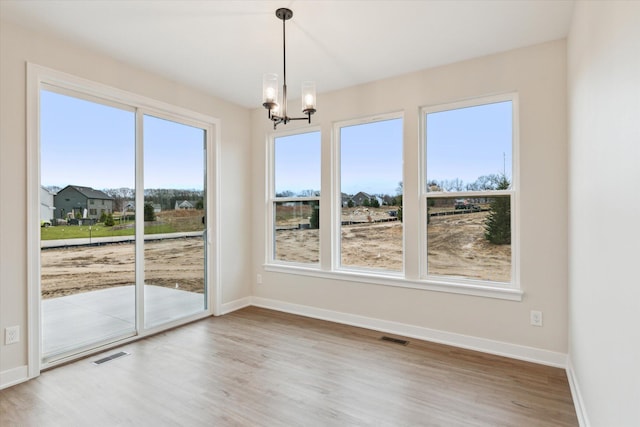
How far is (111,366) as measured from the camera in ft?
9.28

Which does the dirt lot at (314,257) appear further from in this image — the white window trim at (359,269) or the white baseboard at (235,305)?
the white baseboard at (235,305)

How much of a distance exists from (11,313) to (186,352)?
137 centimetres

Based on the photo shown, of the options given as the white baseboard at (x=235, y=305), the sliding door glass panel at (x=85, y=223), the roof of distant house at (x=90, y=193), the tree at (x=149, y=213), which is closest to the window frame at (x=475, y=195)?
the white baseboard at (x=235, y=305)

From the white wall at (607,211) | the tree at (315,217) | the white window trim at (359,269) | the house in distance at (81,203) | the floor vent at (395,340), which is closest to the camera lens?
the white wall at (607,211)

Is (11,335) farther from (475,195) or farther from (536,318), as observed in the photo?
(536,318)

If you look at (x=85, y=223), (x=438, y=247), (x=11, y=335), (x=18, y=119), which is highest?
(x=18, y=119)

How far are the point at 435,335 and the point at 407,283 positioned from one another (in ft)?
1.87

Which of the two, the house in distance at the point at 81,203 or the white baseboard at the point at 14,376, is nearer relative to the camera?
the white baseboard at the point at 14,376

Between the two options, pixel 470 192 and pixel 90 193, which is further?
pixel 470 192

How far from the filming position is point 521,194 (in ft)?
9.71

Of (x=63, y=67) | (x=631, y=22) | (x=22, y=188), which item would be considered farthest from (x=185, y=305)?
Result: (x=631, y=22)

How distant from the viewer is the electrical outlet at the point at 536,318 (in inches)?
113

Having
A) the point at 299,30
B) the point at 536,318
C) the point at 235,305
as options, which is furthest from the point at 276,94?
the point at 235,305

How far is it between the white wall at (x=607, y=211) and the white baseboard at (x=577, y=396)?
0.06ft
